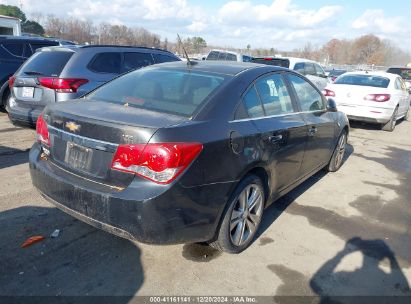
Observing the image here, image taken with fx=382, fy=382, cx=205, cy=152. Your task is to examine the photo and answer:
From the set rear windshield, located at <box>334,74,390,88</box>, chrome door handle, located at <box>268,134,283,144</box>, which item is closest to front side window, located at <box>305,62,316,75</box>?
rear windshield, located at <box>334,74,390,88</box>

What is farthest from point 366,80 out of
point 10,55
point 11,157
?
point 10,55

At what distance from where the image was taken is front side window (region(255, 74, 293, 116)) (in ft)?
12.0

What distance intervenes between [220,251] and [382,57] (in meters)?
85.1

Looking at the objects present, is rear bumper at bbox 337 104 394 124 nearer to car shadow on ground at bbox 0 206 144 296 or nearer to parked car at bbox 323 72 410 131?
parked car at bbox 323 72 410 131

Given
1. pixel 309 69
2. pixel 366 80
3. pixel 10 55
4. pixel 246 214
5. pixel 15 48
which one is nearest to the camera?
pixel 246 214

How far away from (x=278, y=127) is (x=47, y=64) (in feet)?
14.6

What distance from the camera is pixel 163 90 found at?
346 cm

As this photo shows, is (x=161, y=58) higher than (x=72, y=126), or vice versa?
(x=161, y=58)

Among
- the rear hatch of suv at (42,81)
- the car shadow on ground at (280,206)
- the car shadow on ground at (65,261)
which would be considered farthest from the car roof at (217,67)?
the rear hatch of suv at (42,81)

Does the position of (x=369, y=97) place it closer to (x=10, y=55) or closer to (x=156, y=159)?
(x=156, y=159)

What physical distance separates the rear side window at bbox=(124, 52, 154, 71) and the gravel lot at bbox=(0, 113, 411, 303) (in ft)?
9.87

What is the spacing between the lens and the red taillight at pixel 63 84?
5957mm

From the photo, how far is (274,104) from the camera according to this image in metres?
3.82

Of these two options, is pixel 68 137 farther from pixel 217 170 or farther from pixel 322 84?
pixel 322 84
